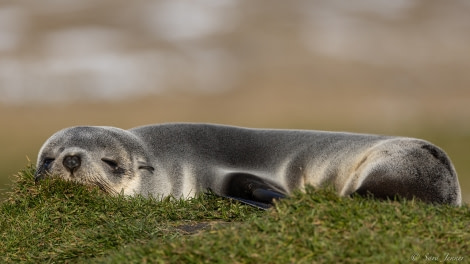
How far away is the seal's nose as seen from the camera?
10133mm

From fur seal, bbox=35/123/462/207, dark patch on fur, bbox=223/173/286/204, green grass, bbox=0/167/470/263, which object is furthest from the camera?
fur seal, bbox=35/123/462/207

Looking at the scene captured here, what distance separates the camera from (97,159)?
1034 centimetres

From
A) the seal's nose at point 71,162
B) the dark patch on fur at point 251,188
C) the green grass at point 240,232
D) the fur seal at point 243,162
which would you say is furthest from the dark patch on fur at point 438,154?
the seal's nose at point 71,162

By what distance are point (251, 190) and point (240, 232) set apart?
138 inches

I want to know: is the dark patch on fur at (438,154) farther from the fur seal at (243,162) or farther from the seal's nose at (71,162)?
the seal's nose at (71,162)

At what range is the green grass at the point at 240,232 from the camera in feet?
20.2

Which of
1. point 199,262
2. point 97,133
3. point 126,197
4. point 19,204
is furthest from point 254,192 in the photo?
point 199,262

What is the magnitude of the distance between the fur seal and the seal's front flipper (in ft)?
0.05

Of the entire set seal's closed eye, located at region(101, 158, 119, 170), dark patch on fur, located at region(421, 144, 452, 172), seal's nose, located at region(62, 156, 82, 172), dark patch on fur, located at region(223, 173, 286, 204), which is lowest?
dark patch on fur, located at region(223, 173, 286, 204)

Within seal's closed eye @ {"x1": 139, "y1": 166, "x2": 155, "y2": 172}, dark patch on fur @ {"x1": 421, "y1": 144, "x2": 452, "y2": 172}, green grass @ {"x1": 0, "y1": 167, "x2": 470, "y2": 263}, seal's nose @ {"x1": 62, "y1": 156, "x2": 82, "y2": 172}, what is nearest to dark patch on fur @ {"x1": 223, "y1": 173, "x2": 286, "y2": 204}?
green grass @ {"x1": 0, "y1": 167, "x2": 470, "y2": 263}

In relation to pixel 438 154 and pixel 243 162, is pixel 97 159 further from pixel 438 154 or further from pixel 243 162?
pixel 438 154

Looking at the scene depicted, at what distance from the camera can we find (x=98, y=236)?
797 centimetres

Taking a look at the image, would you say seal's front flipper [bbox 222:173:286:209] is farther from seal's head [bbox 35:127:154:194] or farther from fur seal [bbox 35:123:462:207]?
seal's head [bbox 35:127:154:194]

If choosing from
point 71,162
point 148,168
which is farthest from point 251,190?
point 71,162
